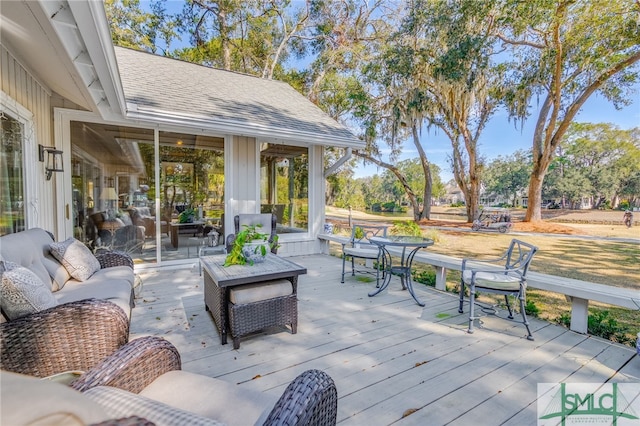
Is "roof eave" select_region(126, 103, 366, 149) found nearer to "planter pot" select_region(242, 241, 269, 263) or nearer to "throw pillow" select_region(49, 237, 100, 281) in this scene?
"throw pillow" select_region(49, 237, 100, 281)

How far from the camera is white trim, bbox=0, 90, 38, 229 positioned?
3.27 m

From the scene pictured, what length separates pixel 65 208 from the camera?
4.41 m

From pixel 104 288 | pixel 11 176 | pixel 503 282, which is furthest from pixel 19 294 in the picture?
pixel 503 282

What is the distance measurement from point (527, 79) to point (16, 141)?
1388 cm

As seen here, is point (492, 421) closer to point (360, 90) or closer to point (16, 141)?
point (16, 141)

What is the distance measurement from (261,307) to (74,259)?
1.85 m

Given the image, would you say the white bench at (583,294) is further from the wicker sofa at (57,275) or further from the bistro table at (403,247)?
the wicker sofa at (57,275)

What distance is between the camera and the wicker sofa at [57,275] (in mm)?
2213

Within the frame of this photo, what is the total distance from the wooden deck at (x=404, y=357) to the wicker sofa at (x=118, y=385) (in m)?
0.79

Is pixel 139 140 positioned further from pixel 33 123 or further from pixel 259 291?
pixel 259 291

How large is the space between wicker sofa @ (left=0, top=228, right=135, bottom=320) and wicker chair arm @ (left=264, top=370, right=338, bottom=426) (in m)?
1.71

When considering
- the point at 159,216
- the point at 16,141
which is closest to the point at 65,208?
the point at 159,216

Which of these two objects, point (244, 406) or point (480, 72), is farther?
point (480, 72)

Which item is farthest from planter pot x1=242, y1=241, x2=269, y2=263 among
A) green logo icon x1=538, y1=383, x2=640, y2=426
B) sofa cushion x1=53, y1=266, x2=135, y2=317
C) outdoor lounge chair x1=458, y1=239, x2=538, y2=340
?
green logo icon x1=538, y1=383, x2=640, y2=426
